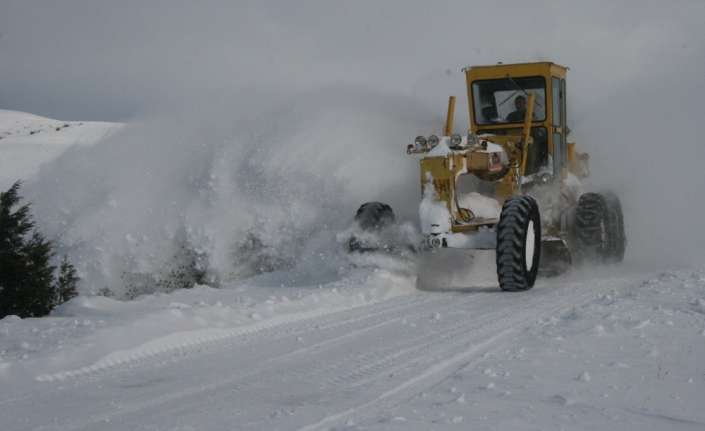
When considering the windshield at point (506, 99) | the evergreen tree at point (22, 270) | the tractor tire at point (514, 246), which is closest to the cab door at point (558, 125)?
the windshield at point (506, 99)

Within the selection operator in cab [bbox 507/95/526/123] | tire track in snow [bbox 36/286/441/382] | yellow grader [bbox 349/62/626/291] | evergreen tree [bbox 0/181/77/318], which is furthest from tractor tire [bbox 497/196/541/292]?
evergreen tree [bbox 0/181/77/318]

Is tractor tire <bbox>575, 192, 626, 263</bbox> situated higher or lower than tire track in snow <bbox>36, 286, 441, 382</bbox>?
higher

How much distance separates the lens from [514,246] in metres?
9.34

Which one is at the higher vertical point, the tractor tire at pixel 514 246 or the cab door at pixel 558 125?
the cab door at pixel 558 125

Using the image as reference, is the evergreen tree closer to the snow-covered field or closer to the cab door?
the cab door

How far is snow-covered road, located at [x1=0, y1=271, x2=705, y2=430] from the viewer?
14.3 feet

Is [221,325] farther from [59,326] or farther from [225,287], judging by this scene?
[225,287]

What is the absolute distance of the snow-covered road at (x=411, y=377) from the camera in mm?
4344

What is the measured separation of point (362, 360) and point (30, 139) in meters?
67.1

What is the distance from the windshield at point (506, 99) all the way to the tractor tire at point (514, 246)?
7.57 feet

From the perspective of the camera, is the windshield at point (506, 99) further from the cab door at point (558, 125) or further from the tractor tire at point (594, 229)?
the tractor tire at point (594, 229)

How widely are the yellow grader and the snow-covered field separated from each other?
2.16 ft

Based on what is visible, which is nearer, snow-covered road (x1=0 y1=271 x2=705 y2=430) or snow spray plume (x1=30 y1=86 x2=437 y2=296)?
snow-covered road (x1=0 y1=271 x2=705 y2=430)

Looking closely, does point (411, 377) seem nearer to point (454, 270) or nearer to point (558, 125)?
point (454, 270)
